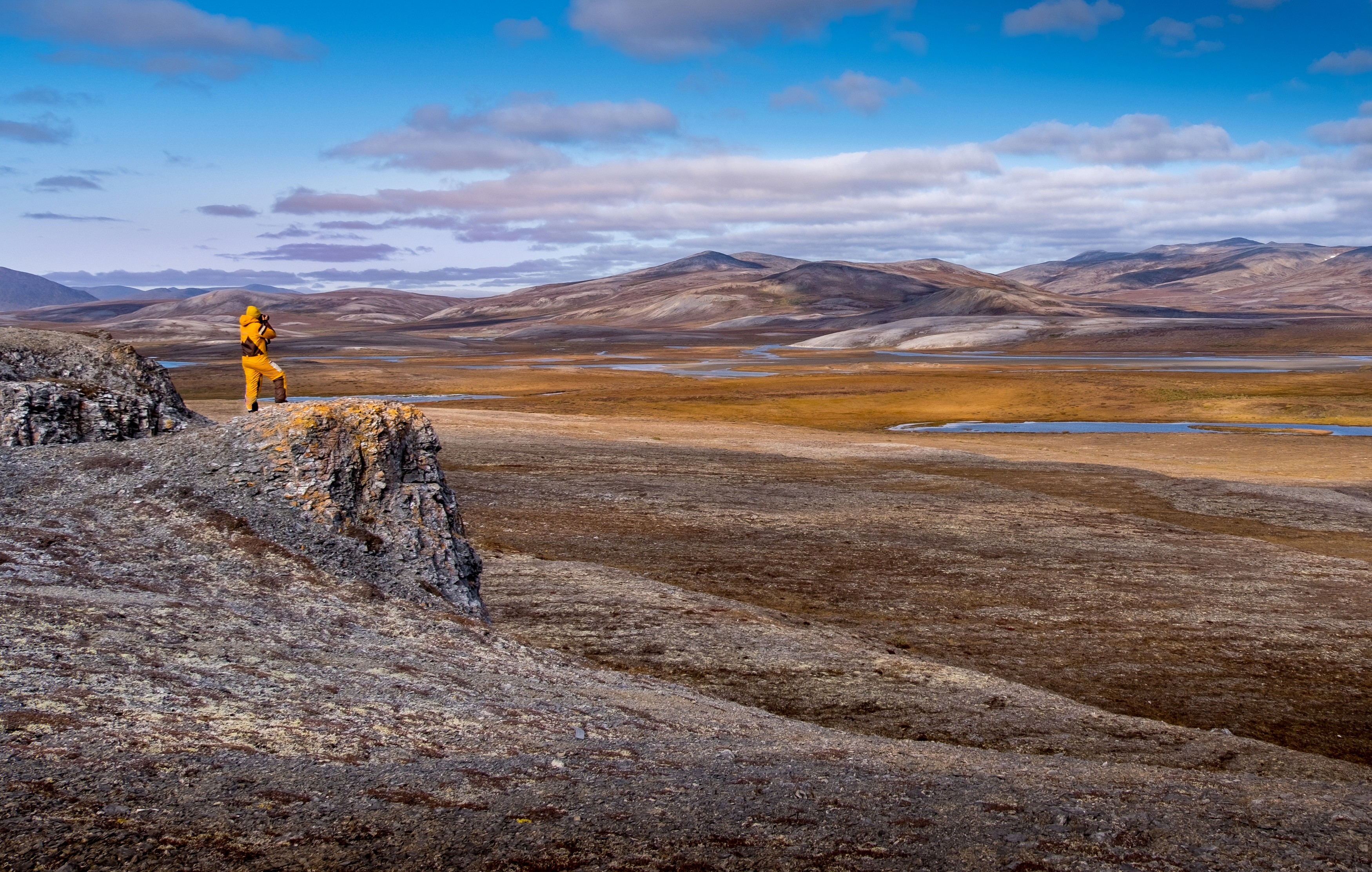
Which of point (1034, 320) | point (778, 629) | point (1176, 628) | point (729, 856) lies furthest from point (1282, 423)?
point (1034, 320)

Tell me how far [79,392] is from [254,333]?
415 cm

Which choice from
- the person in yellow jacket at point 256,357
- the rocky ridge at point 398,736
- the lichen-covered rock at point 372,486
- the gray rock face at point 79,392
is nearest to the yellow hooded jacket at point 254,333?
the person in yellow jacket at point 256,357

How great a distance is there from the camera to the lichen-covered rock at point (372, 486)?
603 inches

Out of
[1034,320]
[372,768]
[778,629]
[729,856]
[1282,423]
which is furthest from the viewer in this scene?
[1034,320]

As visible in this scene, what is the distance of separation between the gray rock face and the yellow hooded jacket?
2815 millimetres

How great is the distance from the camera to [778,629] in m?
17.8

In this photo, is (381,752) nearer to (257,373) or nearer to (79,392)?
(257,373)

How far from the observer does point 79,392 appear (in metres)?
19.2

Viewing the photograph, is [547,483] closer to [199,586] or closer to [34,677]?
[199,586]

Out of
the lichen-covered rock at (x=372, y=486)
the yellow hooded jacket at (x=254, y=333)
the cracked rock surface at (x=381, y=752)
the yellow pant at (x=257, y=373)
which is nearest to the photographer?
the cracked rock surface at (x=381, y=752)

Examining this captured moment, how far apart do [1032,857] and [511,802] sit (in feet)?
13.4

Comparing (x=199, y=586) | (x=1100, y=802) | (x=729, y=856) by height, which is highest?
(x=199, y=586)

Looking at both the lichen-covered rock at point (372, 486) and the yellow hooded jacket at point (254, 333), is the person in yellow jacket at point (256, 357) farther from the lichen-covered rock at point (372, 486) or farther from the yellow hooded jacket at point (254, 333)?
the lichen-covered rock at point (372, 486)

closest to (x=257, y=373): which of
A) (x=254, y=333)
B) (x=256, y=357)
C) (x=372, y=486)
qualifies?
(x=256, y=357)
